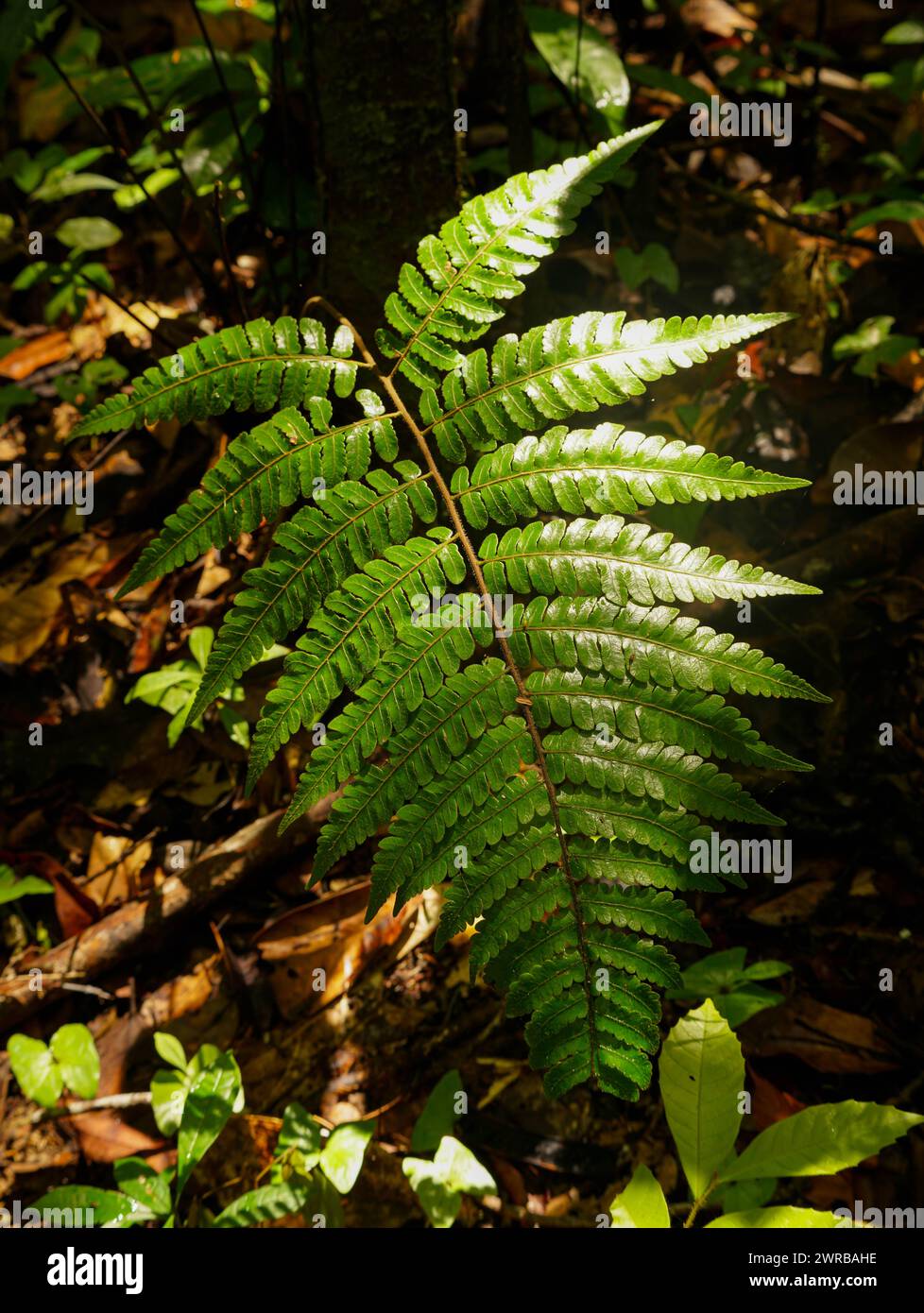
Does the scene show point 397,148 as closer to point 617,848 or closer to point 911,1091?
point 617,848

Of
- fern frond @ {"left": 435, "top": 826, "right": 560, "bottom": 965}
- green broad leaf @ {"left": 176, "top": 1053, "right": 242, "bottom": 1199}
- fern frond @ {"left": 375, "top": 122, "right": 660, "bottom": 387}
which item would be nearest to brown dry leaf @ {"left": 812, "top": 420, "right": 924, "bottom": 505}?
fern frond @ {"left": 375, "top": 122, "right": 660, "bottom": 387}

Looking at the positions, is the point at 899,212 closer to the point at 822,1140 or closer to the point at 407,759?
the point at 407,759

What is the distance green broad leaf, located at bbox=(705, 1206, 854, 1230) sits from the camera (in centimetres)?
167

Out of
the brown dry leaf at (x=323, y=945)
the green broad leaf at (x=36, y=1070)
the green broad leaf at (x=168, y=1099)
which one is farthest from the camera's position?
the brown dry leaf at (x=323, y=945)

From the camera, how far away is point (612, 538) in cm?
169

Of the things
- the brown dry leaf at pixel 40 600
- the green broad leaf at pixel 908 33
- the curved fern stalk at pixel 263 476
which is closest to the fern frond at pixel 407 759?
the curved fern stalk at pixel 263 476

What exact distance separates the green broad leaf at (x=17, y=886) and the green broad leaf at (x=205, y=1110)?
910 mm

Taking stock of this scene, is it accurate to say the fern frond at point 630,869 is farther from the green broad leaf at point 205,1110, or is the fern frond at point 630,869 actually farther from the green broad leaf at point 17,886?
the green broad leaf at point 17,886

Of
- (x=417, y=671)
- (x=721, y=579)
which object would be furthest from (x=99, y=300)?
(x=721, y=579)

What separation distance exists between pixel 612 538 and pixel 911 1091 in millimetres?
1596

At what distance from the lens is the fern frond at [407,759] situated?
157cm

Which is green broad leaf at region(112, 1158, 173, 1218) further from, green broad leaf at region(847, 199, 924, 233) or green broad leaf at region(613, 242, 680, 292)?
green broad leaf at region(847, 199, 924, 233)

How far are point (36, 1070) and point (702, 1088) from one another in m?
1.78
